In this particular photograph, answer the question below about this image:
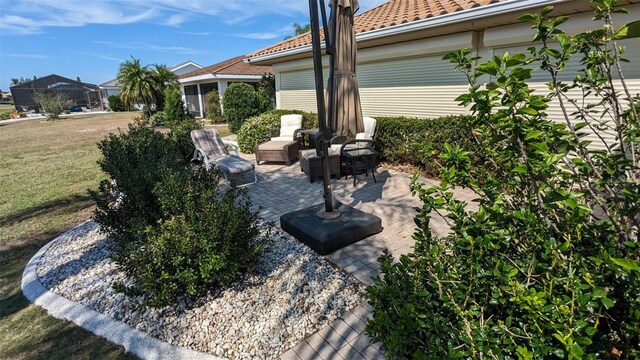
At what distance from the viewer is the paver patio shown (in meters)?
2.58

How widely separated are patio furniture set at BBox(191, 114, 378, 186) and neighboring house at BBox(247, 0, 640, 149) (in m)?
1.62

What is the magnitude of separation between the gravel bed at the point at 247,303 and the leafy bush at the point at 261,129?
6582 mm

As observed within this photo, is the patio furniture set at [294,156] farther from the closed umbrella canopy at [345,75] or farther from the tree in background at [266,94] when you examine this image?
the tree in background at [266,94]

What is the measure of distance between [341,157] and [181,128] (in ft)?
16.9

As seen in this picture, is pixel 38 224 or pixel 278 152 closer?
pixel 38 224

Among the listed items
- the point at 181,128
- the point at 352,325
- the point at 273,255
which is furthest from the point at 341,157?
the point at 181,128

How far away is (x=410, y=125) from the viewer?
285 inches

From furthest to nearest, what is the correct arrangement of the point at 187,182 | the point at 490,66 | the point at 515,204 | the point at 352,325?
the point at 187,182 < the point at 352,325 < the point at 515,204 < the point at 490,66

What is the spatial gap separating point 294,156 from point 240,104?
6209 millimetres

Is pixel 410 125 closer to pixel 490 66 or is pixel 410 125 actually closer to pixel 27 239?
pixel 490 66

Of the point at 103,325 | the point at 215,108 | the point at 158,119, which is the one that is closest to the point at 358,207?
the point at 103,325

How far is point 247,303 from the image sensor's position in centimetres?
308

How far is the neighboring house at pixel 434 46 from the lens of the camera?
4.98 metres

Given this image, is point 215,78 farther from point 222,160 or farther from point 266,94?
point 222,160
